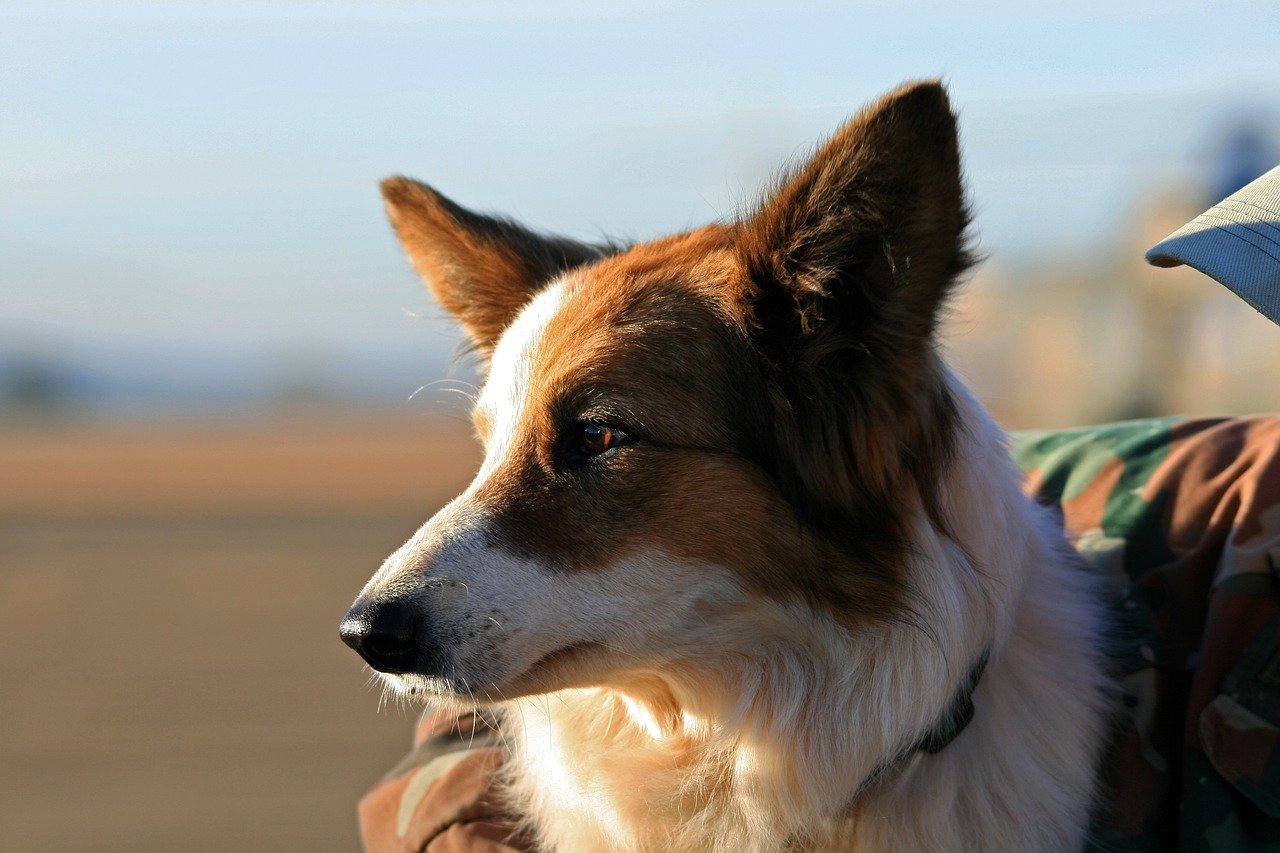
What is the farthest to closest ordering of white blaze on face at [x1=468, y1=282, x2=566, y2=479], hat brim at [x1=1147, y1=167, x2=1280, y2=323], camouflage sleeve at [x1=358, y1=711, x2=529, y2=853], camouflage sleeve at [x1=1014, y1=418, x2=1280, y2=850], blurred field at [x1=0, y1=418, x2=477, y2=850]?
blurred field at [x1=0, y1=418, x2=477, y2=850] < camouflage sleeve at [x1=358, y1=711, x2=529, y2=853] < white blaze on face at [x1=468, y1=282, x2=566, y2=479] < camouflage sleeve at [x1=1014, y1=418, x2=1280, y2=850] < hat brim at [x1=1147, y1=167, x2=1280, y2=323]

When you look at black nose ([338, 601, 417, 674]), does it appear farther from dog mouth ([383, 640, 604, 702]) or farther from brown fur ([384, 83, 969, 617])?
brown fur ([384, 83, 969, 617])

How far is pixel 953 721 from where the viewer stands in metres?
2.92

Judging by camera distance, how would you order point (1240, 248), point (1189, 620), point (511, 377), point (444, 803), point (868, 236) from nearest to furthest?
point (1240, 248), point (868, 236), point (1189, 620), point (511, 377), point (444, 803)

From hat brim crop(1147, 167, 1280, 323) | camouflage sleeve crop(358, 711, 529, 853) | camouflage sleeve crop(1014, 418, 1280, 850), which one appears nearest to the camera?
hat brim crop(1147, 167, 1280, 323)

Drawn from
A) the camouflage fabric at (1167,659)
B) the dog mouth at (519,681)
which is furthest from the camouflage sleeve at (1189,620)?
the dog mouth at (519,681)

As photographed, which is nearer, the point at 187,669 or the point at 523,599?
the point at 523,599

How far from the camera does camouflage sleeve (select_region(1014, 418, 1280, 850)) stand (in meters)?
2.73

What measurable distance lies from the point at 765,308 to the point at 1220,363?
493 inches

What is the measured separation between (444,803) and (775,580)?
1076 mm

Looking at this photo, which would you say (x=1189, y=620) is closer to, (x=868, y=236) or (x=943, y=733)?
(x=943, y=733)

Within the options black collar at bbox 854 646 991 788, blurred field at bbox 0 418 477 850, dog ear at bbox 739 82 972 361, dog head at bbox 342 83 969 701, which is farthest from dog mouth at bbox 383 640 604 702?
blurred field at bbox 0 418 477 850

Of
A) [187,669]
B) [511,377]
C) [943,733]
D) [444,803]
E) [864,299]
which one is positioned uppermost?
[864,299]

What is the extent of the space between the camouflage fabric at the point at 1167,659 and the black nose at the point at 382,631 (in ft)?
2.29

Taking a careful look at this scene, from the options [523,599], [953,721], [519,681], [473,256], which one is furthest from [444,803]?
→ [473,256]
